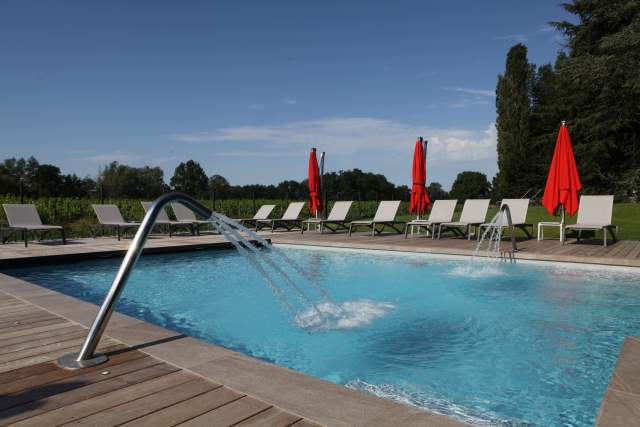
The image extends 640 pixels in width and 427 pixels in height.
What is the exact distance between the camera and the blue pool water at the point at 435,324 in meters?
2.93

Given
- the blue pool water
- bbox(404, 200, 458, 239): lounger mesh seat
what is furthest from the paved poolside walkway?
bbox(404, 200, 458, 239): lounger mesh seat

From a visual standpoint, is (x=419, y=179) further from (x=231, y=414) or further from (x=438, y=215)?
(x=231, y=414)

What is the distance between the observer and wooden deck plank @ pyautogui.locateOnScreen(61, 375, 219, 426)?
1.69m

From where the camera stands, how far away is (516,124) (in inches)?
1265

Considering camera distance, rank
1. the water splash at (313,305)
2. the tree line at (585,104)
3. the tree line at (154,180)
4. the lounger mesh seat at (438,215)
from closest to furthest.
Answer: the water splash at (313,305) < the lounger mesh seat at (438,215) < the tree line at (585,104) < the tree line at (154,180)

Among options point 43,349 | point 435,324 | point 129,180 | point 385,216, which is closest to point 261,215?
point 385,216

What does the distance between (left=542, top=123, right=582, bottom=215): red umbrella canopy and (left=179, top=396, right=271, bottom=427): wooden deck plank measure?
26.5 ft

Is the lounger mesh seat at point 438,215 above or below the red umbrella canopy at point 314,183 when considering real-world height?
below

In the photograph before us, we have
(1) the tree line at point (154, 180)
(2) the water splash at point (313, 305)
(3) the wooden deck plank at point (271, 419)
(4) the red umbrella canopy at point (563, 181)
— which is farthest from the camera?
(1) the tree line at point (154, 180)

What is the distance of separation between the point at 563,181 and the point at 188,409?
8598mm

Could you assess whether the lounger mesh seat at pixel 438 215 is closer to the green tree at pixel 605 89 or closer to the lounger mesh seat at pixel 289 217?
the lounger mesh seat at pixel 289 217

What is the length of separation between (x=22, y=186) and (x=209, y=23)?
8283mm

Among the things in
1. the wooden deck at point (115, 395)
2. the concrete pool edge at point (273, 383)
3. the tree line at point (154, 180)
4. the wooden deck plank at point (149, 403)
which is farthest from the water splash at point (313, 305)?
the tree line at point (154, 180)

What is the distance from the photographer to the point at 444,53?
1802 centimetres
